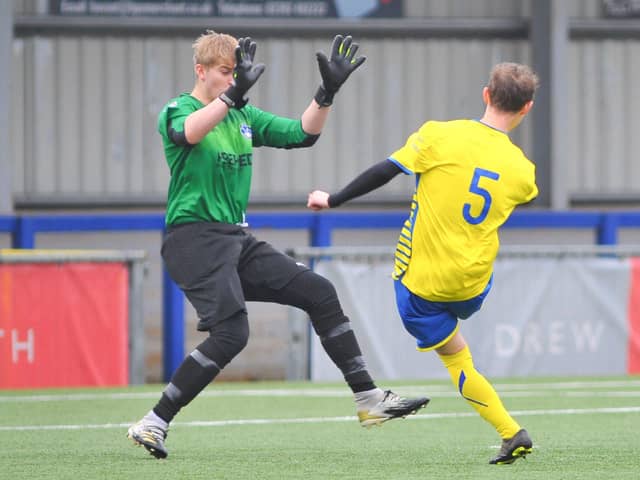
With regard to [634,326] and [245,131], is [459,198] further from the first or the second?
[634,326]

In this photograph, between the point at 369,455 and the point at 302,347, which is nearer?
the point at 369,455

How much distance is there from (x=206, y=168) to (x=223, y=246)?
351 mm

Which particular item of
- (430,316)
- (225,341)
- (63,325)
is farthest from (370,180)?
(63,325)

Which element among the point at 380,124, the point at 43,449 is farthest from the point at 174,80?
the point at 43,449

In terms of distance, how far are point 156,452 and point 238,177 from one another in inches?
49.4

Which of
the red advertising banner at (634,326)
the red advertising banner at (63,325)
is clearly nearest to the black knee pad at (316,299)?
the red advertising banner at (63,325)

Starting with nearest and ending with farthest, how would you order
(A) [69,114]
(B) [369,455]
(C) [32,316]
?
(B) [369,455] → (C) [32,316] → (A) [69,114]

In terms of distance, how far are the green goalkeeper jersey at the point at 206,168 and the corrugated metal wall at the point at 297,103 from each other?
1059cm

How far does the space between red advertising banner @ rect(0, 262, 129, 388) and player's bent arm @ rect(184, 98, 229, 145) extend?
5.88 meters

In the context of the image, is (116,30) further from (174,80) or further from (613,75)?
(613,75)

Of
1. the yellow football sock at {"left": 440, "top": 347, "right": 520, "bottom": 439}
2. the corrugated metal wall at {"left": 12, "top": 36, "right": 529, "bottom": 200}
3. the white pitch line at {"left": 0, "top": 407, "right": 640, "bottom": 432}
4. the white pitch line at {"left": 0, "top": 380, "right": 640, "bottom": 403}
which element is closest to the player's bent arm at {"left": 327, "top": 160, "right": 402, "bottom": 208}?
the yellow football sock at {"left": 440, "top": 347, "right": 520, "bottom": 439}

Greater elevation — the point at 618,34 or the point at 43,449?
the point at 618,34

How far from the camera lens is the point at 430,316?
5852 mm

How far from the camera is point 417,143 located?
577 centimetres
